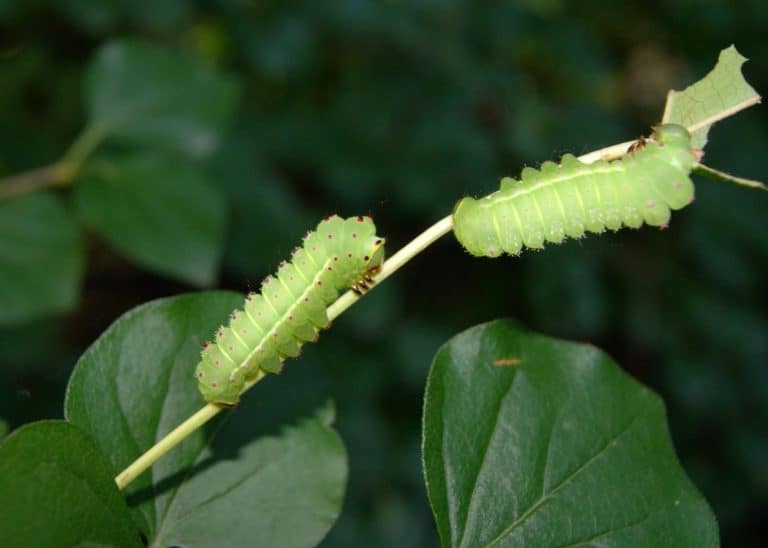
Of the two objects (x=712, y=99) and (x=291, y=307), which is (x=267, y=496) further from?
(x=712, y=99)

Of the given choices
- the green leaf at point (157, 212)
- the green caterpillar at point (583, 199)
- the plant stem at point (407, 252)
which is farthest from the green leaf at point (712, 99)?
the green leaf at point (157, 212)

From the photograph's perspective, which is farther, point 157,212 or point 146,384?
point 157,212

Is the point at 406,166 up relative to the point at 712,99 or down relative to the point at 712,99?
up

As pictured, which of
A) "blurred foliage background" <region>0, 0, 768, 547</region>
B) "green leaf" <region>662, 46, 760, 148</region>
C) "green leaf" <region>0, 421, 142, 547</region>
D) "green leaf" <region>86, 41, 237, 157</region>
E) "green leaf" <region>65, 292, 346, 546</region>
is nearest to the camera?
"green leaf" <region>0, 421, 142, 547</region>

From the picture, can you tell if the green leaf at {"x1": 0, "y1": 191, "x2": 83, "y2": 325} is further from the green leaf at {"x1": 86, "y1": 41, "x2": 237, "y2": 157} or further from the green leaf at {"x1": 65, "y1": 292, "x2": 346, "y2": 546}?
the green leaf at {"x1": 65, "y1": 292, "x2": 346, "y2": 546}

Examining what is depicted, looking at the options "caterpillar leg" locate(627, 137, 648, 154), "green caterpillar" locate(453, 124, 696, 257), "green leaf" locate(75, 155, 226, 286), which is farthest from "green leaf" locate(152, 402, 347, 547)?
"green leaf" locate(75, 155, 226, 286)

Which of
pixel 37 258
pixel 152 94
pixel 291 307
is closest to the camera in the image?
pixel 291 307

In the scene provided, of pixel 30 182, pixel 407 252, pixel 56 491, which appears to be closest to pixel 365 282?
pixel 407 252

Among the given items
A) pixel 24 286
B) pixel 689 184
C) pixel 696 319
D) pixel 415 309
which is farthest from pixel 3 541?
pixel 696 319
